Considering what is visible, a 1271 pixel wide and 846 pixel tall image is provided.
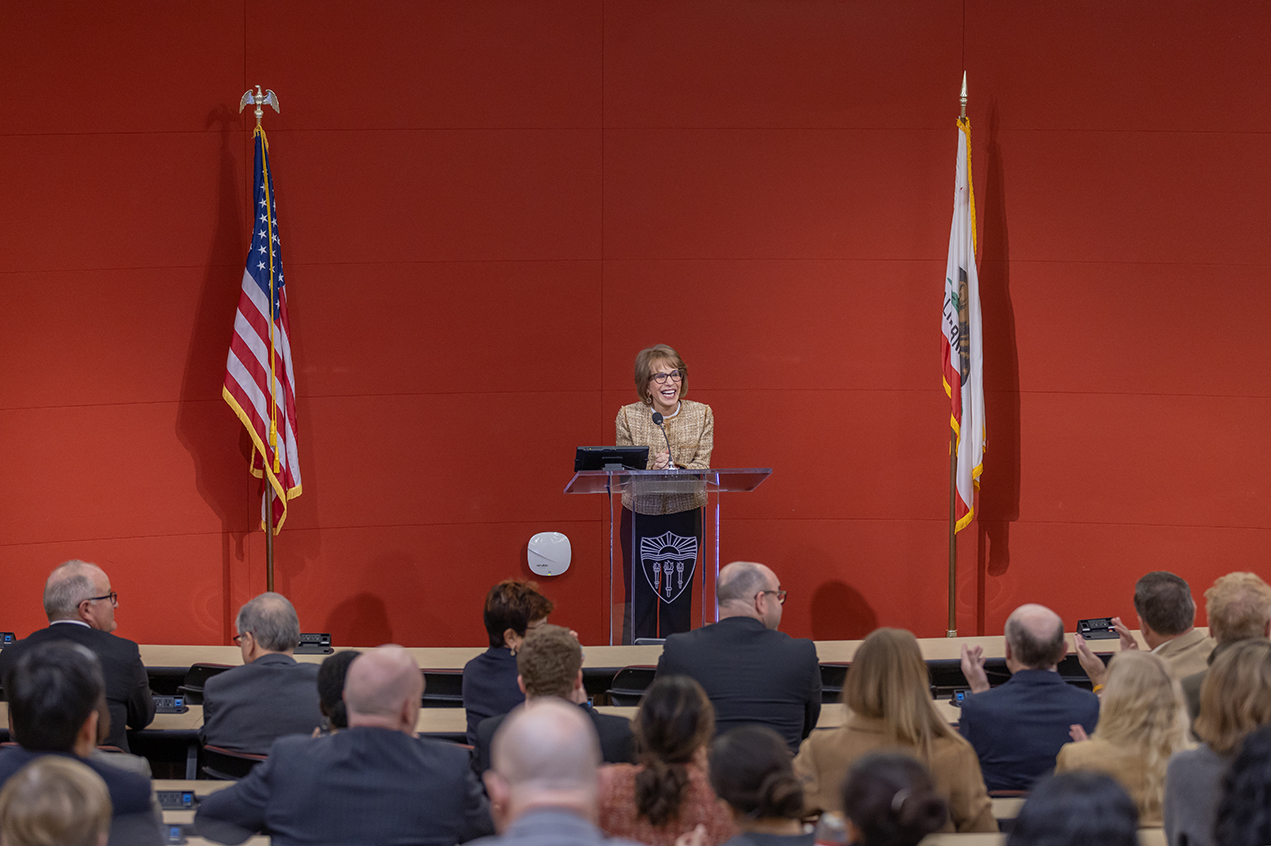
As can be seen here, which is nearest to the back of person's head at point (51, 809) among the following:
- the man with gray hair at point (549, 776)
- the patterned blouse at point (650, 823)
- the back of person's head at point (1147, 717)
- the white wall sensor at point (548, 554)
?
the man with gray hair at point (549, 776)

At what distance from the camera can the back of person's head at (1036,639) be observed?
329cm

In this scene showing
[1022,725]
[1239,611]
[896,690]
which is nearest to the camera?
[896,690]

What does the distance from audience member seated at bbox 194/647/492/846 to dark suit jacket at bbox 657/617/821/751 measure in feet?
3.35

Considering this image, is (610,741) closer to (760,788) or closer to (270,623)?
(760,788)

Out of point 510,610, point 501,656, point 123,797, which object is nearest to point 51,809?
point 123,797

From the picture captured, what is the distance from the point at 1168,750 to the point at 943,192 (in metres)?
4.61

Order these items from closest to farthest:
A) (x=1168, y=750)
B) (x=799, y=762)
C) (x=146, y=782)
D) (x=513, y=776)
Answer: (x=513, y=776)
(x=146, y=782)
(x=1168, y=750)
(x=799, y=762)

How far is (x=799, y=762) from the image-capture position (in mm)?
2961

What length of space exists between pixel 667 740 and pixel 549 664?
0.58 metres

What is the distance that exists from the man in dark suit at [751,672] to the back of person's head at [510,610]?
55 centimetres

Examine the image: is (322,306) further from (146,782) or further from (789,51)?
(146,782)

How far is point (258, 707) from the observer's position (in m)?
3.64

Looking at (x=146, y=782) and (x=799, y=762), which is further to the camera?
(x=799, y=762)

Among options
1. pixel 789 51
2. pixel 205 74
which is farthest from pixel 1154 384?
pixel 205 74
